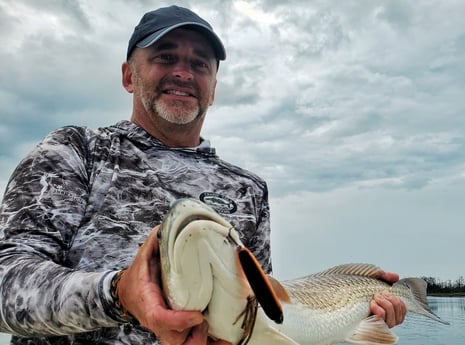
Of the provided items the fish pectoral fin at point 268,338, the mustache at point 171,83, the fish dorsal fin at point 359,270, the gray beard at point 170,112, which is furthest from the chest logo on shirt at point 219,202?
the fish dorsal fin at point 359,270

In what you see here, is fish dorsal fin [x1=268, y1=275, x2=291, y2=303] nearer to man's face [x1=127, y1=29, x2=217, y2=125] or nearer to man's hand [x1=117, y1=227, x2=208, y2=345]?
man's hand [x1=117, y1=227, x2=208, y2=345]

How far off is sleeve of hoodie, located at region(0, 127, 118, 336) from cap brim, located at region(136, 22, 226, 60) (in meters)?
0.99

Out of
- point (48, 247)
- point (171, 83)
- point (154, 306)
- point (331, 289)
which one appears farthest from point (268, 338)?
point (331, 289)

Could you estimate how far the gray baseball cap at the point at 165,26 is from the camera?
14.8 feet

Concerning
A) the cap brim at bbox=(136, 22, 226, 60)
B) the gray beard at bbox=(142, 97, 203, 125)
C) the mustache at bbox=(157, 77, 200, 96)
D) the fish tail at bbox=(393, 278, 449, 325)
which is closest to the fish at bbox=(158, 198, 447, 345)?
the gray beard at bbox=(142, 97, 203, 125)

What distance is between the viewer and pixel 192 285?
7.02 feet

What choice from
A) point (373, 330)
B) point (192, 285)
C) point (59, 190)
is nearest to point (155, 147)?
point (59, 190)

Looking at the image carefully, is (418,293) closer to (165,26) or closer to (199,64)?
(199,64)

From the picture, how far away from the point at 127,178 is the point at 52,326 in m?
1.54

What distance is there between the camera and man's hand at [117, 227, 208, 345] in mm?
2105

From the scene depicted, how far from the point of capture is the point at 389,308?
5660 millimetres

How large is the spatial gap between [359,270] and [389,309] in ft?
2.03

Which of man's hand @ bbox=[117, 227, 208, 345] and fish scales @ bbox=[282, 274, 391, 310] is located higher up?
fish scales @ bbox=[282, 274, 391, 310]

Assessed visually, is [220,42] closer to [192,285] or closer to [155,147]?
[155,147]
